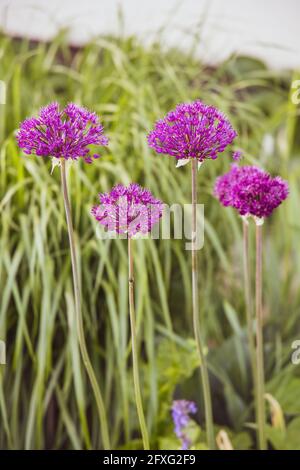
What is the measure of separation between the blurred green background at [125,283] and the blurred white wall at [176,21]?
1.6 inches

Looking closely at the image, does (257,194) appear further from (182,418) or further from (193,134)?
(182,418)

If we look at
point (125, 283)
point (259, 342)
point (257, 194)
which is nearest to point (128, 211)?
point (257, 194)

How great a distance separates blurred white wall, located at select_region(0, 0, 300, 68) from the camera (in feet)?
3.18

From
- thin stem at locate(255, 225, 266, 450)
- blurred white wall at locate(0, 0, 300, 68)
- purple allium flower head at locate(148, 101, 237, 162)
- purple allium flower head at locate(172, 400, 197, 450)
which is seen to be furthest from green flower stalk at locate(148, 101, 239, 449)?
blurred white wall at locate(0, 0, 300, 68)

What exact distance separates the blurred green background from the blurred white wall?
42mm

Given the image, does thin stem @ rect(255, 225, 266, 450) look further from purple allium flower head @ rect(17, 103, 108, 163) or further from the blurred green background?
purple allium flower head @ rect(17, 103, 108, 163)

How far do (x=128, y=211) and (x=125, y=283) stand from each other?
1.11 ft

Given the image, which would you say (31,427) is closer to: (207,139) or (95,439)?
(95,439)

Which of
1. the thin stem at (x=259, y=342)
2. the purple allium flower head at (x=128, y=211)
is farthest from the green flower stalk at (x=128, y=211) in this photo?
the thin stem at (x=259, y=342)

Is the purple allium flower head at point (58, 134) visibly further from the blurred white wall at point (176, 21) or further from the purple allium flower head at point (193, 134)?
the blurred white wall at point (176, 21)

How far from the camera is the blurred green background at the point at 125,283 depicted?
28.8 inches

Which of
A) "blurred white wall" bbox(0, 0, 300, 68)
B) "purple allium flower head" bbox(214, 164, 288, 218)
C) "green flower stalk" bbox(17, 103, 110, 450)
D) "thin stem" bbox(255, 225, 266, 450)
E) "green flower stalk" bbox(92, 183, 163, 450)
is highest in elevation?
"blurred white wall" bbox(0, 0, 300, 68)

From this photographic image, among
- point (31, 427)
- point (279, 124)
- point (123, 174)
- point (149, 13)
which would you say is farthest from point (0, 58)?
point (31, 427)

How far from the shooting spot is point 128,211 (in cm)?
42
